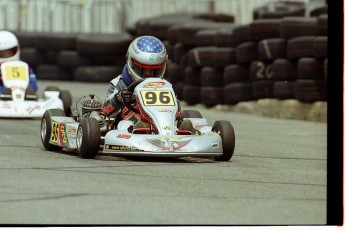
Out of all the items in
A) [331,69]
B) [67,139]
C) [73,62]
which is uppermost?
[331,69]

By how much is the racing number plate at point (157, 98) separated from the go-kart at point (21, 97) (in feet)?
14.3

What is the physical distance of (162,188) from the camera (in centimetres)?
734

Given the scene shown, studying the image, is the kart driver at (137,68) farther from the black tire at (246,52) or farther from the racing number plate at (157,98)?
the black tire at (246,52)

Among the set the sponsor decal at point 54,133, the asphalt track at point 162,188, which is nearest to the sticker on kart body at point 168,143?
the asphalt track at point 162,188

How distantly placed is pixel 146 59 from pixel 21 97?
170 inches

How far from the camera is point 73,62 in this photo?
21047mm

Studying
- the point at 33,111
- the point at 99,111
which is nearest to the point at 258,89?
the point at 33,111

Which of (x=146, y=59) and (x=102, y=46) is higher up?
(x=146, y=59)

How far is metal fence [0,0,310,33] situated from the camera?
79.5 ft

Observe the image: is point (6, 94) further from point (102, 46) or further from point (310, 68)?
point (102, 46)

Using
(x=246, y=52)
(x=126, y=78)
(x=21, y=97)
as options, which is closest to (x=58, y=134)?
(x=126, y=78)

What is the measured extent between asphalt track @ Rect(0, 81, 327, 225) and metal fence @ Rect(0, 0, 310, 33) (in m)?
13.7

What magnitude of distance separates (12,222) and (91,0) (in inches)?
743

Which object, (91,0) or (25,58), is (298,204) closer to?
(25,58)
